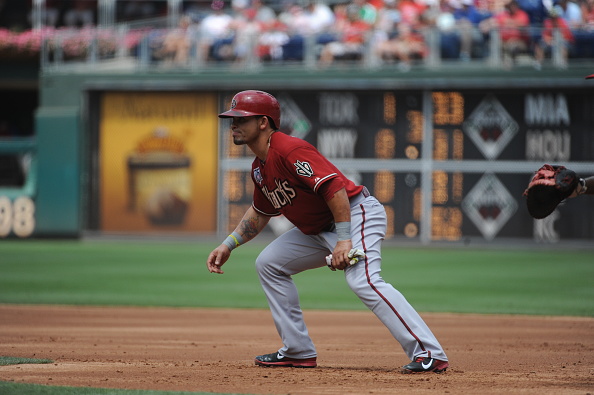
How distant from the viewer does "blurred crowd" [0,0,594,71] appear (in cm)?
1852

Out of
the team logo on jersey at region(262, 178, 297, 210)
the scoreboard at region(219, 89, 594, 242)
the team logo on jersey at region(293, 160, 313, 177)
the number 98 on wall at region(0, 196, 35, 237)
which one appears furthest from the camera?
the number 98 on wall at region(0, 196, 35, 237)

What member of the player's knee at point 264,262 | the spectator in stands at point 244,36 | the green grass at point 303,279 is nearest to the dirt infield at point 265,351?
the player's knee at point 264,262

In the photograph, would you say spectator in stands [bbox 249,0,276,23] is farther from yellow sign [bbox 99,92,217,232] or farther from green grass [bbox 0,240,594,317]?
green grass [bbox 0,240,594,317]

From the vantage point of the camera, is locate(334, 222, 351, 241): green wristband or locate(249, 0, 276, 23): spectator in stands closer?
locate(334, 222, 351, 241): green wristband

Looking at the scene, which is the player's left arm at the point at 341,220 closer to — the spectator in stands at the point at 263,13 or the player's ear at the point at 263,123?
the player's ear at the point at 263,123

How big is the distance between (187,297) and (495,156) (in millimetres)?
9610

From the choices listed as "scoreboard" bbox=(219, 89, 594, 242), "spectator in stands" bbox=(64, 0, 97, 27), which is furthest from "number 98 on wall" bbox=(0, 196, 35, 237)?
"scoreboard" bbox=(219, 89, 594, 242)

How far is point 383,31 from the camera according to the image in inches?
760

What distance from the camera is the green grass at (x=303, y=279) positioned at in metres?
10.8

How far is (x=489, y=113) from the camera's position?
19.1 metres

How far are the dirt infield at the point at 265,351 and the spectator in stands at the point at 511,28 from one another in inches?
398

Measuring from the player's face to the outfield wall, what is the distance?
1371cm

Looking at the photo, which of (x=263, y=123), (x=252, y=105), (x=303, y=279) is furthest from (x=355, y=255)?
(x=303, y=279)

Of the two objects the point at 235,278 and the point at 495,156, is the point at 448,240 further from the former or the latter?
the point at 235,278
